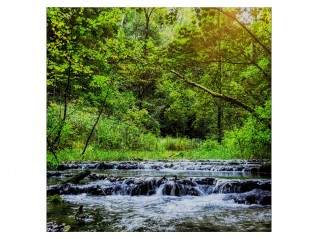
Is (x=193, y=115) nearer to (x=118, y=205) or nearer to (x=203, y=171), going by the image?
(x=203, y=171)

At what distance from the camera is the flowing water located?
4.27 meters

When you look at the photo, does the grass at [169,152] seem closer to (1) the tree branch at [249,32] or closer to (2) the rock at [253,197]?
(2) the rock at [253,197]

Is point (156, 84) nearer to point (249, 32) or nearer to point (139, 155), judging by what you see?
point (139, 155)

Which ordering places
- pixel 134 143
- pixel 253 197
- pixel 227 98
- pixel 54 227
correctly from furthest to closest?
pixel 134 143 < pixel 227 98 < pixel 253 197 < pixel 54 227

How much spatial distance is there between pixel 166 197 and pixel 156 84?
Result: 166 centimetres

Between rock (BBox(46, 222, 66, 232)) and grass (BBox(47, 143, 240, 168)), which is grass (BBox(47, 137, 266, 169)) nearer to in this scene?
grass (BBox(47, 143, 240, 168))

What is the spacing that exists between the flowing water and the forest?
0.22 meters

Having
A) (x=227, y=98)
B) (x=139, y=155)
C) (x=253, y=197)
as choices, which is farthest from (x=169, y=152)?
(x=253, y=197)

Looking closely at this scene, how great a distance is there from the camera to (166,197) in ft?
15.1

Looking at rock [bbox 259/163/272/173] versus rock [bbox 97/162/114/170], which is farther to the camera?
rock [bbox 97/162/114/170]

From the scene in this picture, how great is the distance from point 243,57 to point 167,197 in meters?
2.30

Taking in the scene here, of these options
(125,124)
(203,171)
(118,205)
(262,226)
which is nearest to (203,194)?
(203,171)

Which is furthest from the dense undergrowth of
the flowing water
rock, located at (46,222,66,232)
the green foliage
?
rock, located at (46,222,66,232)

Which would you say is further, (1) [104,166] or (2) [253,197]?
(1) [104,166]
